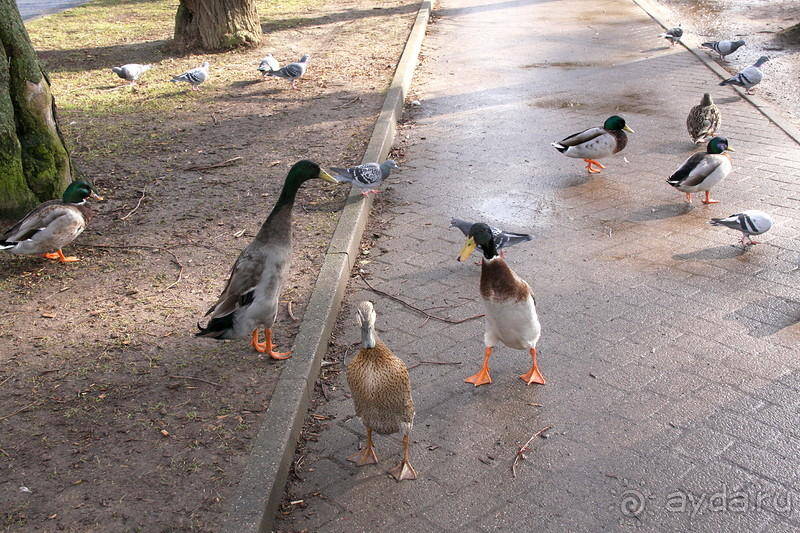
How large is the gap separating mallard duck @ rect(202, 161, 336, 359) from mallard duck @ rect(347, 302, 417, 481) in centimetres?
100

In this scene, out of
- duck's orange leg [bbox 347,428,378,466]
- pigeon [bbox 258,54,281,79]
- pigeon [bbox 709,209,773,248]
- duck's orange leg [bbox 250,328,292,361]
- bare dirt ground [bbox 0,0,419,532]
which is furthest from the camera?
pigeon [bbox 258,54,281,79]

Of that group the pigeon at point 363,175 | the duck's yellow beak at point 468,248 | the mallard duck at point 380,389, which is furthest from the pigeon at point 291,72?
the mallard duck at point 380,389

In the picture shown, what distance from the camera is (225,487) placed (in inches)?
138

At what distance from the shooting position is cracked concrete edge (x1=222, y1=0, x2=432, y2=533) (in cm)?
341

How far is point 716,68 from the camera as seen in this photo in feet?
38.4

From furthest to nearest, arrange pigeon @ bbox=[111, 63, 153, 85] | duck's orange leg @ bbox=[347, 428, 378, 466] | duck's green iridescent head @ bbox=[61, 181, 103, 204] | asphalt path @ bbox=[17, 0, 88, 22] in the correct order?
asphalt path @ bbox=[17, 0, 88, 22], pigeon @ bbox=[111, 63, 153, 85], duck's green iridescent head @ bbox=[61, 181, 103, 204], duck's orange leg @ bbox=[347, 428, 378, 466]

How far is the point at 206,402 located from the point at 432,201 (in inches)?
151

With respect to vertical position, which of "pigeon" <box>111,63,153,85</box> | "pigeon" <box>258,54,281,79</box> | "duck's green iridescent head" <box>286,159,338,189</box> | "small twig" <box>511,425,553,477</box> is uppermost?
"duck's green iridescent head" <box>286,159,338,189</box>

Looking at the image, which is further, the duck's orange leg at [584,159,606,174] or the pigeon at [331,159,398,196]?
the duck's orange leg at [584,159,606,174]

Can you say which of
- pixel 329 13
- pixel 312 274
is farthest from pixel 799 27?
pixel 312 274

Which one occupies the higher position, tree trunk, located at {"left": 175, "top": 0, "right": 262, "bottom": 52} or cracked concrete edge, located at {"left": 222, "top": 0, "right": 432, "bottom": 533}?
tree trunk, located at {"left": 175, "top": 0, "right": 262, "bottom": 52}

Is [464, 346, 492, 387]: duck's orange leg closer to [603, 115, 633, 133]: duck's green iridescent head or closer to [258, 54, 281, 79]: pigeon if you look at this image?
[603, 115, 633, 133]: duck's green iridescent head

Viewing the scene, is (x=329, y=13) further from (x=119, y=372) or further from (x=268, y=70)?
(x=119, y=372)

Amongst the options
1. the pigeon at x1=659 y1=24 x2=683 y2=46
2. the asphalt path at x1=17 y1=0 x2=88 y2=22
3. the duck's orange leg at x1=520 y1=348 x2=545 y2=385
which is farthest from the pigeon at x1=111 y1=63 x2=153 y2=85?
the pigeon at x1=659 y1=24 x2=683 y2=46
